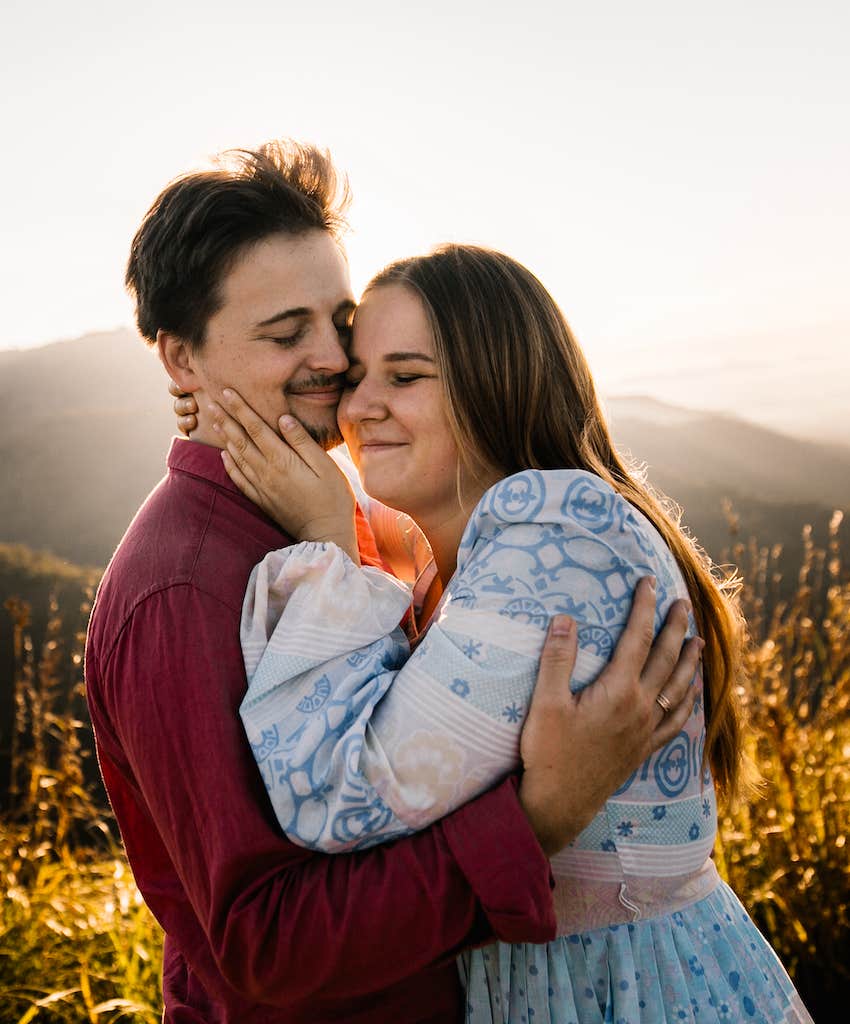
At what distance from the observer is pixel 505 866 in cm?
160

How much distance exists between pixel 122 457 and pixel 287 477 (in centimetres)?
602

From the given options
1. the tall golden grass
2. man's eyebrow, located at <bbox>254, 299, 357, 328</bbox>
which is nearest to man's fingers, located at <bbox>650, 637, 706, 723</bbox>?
man's eyebrow, located at <bbox>254, 299, 357, 328</bbox>

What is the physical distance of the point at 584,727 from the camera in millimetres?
1672

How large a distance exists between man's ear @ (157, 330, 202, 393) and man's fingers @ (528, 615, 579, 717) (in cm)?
109

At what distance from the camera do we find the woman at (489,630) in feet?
5.38

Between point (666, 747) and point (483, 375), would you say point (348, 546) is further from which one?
point (666, 747)

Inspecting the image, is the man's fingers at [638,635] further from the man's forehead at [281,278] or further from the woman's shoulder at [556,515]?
the man's forehead at [281,278]

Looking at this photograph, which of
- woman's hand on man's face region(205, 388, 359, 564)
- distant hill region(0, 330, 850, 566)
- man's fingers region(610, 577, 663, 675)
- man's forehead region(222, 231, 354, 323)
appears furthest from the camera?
distant hill region(0, 330, 850, 566)

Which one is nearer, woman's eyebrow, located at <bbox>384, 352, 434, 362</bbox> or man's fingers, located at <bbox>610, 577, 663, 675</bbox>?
man's fingers, located at <bbox>610, 577, 663, 675</bbox>

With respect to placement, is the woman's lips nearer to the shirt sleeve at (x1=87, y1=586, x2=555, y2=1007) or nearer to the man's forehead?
the man's forehead

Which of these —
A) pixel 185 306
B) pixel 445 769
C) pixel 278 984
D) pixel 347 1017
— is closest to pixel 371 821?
pixel 445 769

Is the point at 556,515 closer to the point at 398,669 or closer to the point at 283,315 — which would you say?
the point at 398,669

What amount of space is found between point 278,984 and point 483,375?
130cm

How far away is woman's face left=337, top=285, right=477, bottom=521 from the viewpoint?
2215 mm
